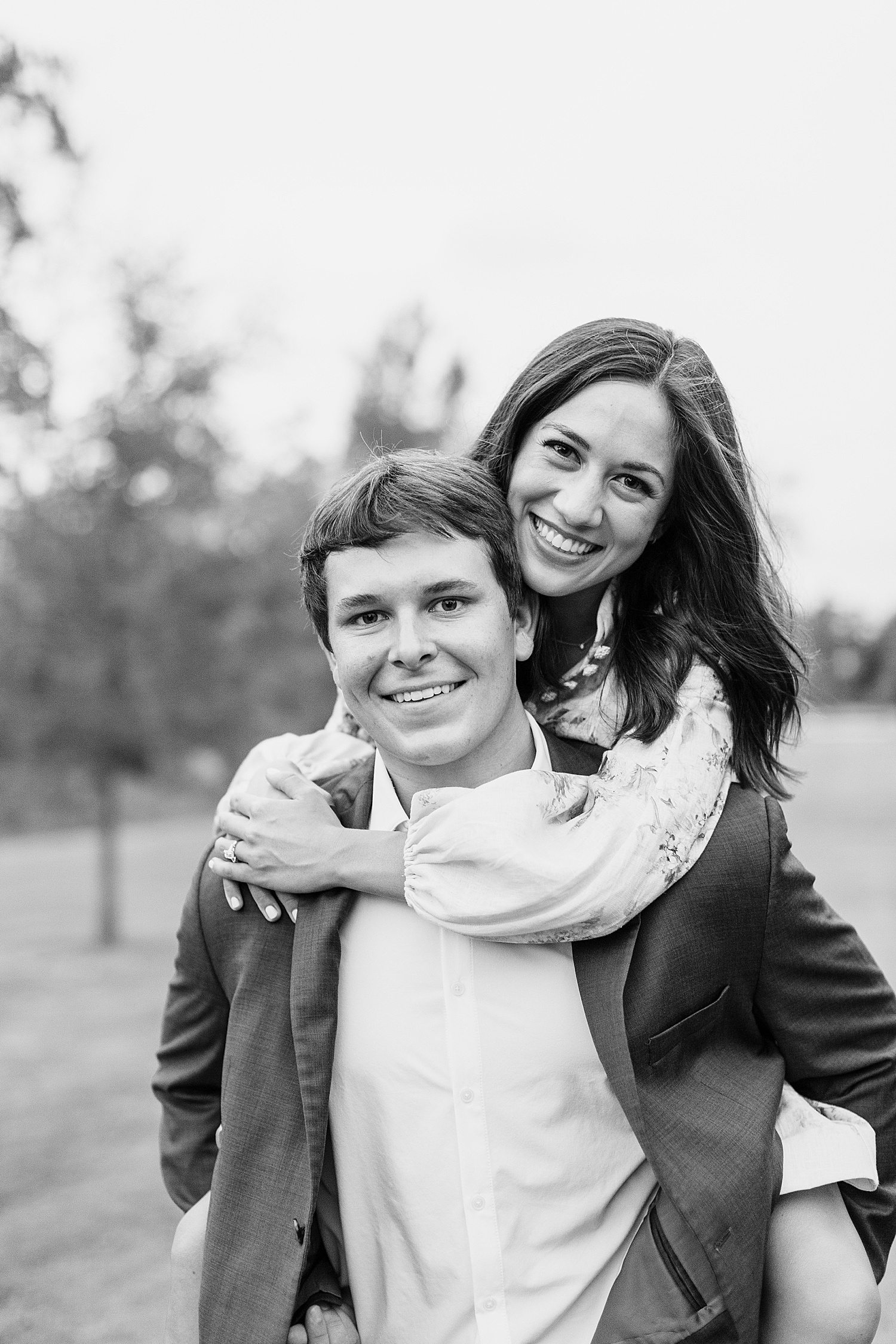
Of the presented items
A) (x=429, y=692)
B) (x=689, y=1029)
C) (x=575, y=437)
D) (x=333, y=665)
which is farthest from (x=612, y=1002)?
(x=575, y=437)

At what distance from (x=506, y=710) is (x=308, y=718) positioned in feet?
39.1

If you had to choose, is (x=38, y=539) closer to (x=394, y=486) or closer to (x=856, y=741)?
(x=394, y=486)

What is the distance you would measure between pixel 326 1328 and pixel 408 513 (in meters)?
1.42

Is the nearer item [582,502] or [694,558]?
[582,502]

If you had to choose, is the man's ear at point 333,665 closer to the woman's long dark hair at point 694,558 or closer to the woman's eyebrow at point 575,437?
the woman's long dark hair at point 694,558

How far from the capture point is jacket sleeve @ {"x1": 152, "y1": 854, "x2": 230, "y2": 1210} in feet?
7.71

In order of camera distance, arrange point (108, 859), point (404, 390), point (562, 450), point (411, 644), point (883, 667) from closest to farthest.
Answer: point (411, 644), point (562, 450), point (108, 859), point (404, 390), point (883, 667)

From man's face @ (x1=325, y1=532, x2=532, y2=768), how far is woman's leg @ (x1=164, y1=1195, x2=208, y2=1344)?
948 mm

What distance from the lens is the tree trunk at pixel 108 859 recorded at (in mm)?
9859

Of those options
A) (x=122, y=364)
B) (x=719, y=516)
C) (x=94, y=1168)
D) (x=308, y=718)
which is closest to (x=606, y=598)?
(x=719, y=516)

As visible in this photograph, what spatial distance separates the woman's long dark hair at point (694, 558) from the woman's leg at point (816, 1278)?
2.69ft

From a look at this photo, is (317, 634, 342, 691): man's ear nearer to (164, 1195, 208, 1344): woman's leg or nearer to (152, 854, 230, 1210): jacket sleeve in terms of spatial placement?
(152, 854, 230, 1210): jacket sleeve

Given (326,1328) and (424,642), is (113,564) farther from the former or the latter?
(326,1328)

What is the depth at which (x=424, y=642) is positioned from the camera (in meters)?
2.17
